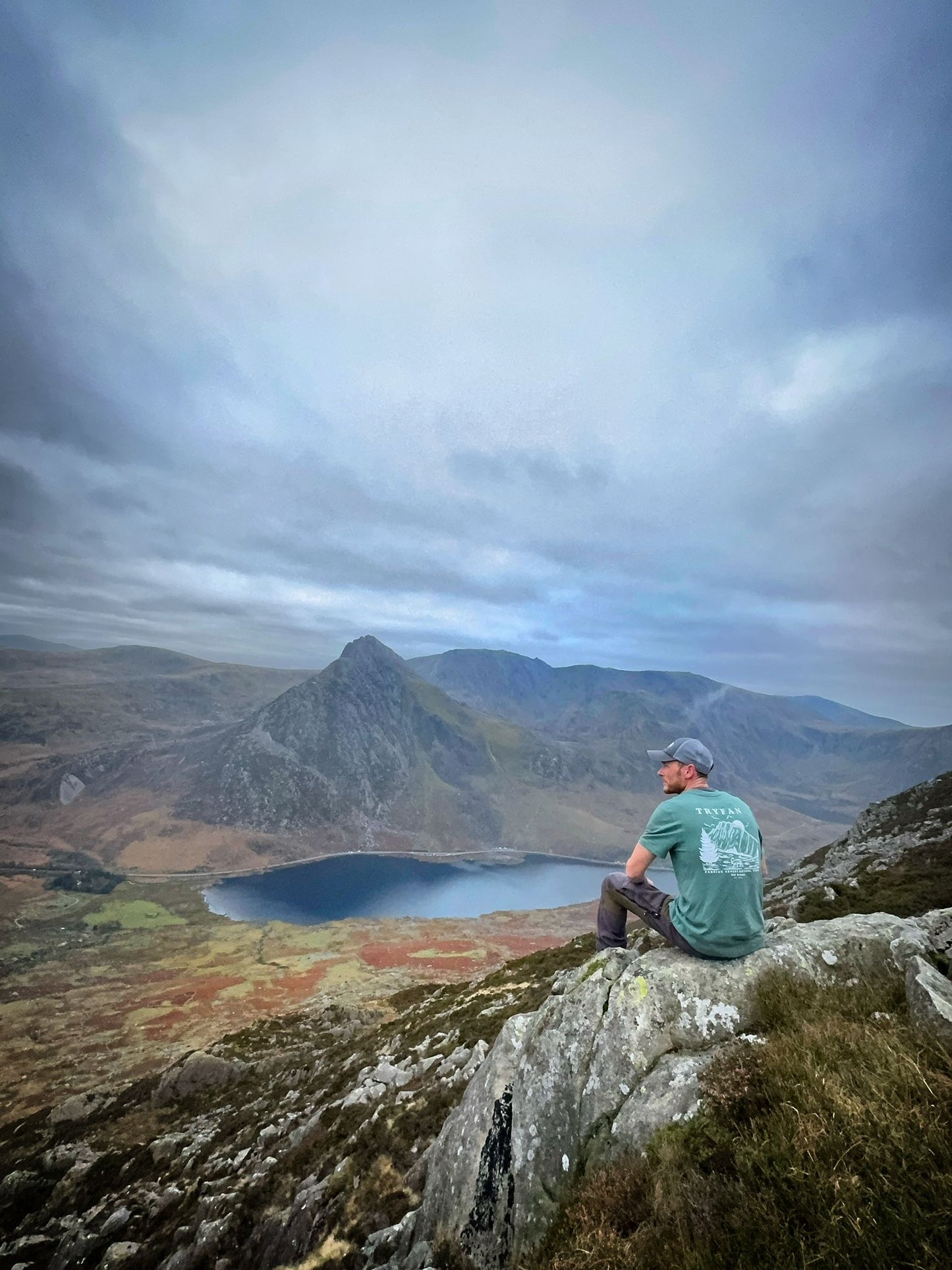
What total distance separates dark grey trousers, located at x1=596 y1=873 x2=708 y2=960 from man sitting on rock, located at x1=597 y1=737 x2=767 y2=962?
0.36ft

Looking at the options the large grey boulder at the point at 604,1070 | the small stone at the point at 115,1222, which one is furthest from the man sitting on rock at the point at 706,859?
the small stone at the point at 115,1222

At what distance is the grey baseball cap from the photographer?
28.6 feet

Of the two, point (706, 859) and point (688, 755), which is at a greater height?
point (688, 755)

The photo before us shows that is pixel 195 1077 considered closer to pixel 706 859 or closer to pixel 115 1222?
pixel 115 1222

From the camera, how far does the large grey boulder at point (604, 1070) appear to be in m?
7.43

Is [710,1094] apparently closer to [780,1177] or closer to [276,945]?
[780,1177]

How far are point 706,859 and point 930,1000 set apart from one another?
2701mm

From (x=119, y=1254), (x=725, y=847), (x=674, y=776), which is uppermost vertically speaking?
(x=674, y=776)

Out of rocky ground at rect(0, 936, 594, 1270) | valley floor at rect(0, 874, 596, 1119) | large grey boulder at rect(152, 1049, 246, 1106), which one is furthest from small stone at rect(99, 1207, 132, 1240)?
valley floor at rect(0, 874, 596, 1119)

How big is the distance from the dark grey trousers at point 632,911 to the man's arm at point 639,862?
29 cm

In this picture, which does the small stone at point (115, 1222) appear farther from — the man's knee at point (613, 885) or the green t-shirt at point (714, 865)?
the green t-shirt at point (714, 865)

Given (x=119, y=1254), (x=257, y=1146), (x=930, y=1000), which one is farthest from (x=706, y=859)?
(x=119, y=1254)

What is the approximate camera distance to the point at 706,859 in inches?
307

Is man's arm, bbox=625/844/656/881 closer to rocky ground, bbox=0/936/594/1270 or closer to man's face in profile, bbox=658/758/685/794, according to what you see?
man's face in profile, bbox=658/758/685/794
